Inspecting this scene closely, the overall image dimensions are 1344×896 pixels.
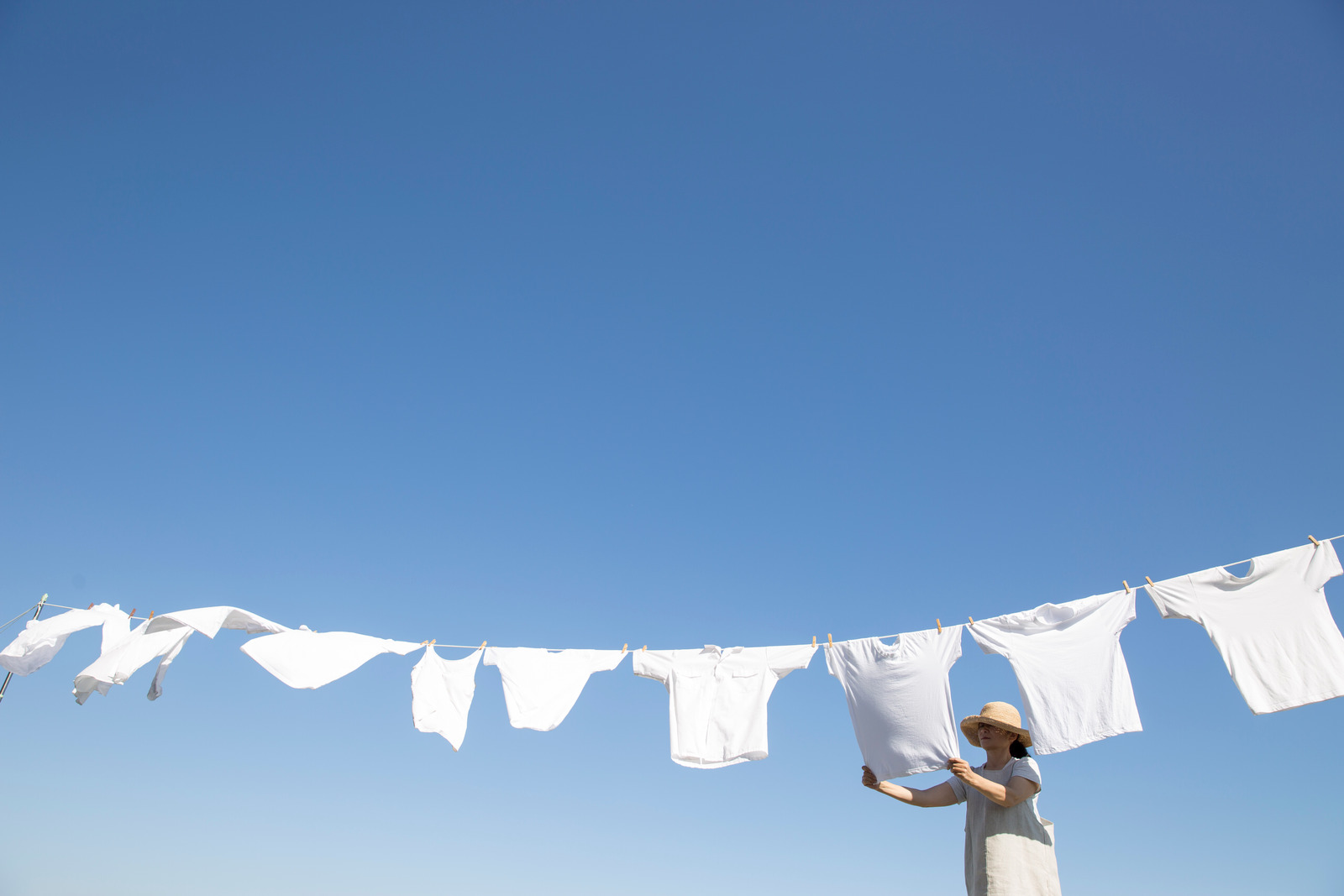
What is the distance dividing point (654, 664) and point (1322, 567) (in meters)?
6.15

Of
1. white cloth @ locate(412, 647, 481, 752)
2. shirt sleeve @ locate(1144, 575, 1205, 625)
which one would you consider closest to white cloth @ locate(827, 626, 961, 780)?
shirt sleeve @ locate(1144, 575, 1205, 625)

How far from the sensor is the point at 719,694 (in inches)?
301

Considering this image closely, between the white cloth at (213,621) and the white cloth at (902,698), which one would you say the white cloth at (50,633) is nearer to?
the white cloth at (213,621)

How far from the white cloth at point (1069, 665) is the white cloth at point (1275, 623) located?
0.62 metres

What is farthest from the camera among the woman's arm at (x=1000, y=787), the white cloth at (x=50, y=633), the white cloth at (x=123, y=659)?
the white cloth at (x=50, y=633)

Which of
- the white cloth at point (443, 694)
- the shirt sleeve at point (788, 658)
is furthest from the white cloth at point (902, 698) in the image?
the white cloth at point (443, 694)

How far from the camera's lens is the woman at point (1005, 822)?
11.2 ft

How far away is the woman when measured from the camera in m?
3.43

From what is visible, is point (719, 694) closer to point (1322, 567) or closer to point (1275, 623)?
point (1275, 623)

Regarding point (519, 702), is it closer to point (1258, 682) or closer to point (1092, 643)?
point (1092, 643)

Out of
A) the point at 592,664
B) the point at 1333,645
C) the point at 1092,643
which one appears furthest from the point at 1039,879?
the point at 592,664

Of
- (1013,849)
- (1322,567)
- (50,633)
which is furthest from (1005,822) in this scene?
(50,633)

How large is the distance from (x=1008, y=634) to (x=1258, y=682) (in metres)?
1.92

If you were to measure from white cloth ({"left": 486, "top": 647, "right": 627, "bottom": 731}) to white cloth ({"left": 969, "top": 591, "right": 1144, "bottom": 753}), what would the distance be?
4.07 meters
